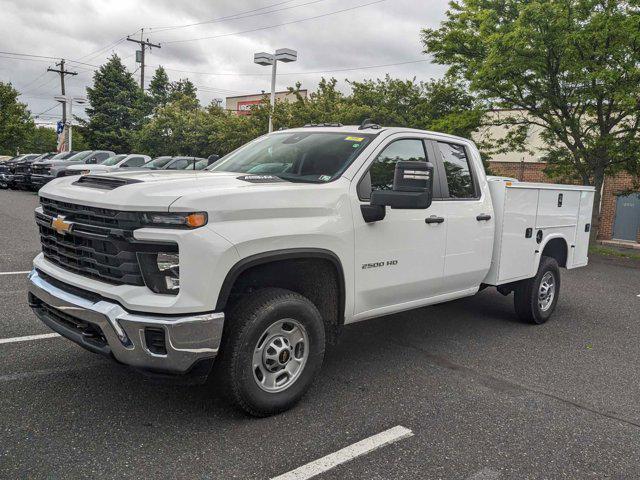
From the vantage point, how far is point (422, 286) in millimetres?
4582

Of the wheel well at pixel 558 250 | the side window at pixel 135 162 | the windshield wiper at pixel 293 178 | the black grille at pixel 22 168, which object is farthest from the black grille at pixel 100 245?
the black grille at pixel 22 168

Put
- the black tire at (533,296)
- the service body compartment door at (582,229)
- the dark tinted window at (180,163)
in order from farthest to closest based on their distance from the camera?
1. the dark tinted window at (180,163)
2. the service body compartment door at (582,229)
3. the black tire at (533,296)

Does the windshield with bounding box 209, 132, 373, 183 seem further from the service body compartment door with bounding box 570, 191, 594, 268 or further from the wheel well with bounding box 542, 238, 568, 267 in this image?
the service body compartment door with bounding box 570, 191, 594, 268

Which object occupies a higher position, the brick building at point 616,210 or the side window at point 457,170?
the side window at point 457,170

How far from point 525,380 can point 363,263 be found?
1.79 meters

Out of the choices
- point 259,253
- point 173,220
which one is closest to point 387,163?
point 259,253

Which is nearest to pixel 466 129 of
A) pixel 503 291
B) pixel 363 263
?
pixel 503 291

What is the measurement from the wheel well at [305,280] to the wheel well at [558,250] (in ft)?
11.6

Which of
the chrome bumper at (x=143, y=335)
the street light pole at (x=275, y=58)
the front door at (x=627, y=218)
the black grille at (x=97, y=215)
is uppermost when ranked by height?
the street light pole at (x=275, y=58)

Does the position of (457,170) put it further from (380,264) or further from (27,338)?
(27,338)

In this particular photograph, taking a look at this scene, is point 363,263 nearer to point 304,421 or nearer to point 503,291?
point 304,421

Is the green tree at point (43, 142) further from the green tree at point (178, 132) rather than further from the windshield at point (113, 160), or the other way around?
the windshield at point (113, 160)

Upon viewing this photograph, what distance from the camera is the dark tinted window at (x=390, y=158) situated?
421cm

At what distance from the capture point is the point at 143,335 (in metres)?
3.01
